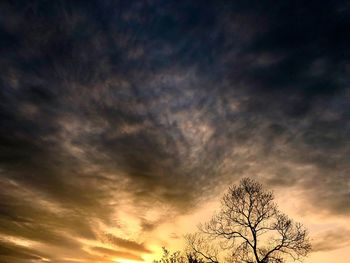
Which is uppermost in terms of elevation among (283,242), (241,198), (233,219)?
(241,198)

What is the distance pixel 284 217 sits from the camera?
27.7m

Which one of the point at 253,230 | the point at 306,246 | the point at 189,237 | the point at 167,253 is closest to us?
the point at 306,246

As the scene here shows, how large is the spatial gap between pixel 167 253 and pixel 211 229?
19.6m

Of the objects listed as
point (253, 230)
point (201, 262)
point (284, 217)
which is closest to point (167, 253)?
point (201, 262)

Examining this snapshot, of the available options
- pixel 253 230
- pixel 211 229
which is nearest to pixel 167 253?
pixel 211 229

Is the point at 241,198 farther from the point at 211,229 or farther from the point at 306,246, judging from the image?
the point at 306,246

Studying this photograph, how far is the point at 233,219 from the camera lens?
29203 mm

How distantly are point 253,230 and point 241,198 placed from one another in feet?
11.7

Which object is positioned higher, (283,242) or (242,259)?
(283,242)

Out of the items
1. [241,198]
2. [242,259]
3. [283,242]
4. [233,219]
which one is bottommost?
[242,259]

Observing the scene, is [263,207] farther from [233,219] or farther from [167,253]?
[167,253]

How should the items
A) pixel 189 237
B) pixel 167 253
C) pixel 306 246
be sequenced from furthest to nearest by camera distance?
pixel 167 253 → pixel 189 237 → pixel 306 246

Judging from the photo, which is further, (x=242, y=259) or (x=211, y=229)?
(x=211, y=229)

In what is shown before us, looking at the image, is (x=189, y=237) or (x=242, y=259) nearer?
(x=242, y=259)
